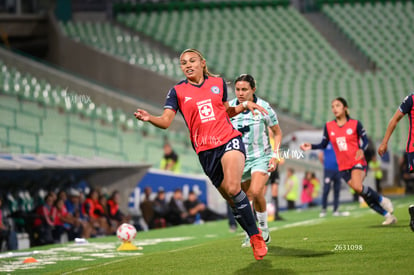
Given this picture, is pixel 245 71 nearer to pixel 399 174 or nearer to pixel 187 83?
pixel 399 174

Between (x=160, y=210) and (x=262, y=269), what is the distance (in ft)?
40.9

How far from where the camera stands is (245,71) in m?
36.2

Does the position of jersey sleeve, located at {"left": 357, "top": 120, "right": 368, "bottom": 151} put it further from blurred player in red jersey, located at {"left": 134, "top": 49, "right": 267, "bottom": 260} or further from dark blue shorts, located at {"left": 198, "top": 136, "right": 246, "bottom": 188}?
dark blue shorts, located at {"left": 198, "top": 136, "right": 246, "bottom": 188}

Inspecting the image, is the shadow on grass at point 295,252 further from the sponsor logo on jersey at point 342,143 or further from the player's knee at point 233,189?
the sponsor logo on jersey at point 342,143

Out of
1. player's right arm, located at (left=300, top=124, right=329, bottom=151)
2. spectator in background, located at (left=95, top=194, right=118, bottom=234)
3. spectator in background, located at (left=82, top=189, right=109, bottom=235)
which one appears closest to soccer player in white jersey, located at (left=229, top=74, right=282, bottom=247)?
player's right arm, located at (left=300, top=124, right=329, bottom=151)

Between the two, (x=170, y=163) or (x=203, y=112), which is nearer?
(x=203, y=112)

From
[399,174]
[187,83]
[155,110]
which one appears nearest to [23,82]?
Answer: [155,110]

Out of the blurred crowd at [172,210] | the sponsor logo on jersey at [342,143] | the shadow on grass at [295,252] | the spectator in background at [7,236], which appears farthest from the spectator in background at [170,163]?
the shadow on grass at [295,252]

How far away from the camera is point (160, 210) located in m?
20.7

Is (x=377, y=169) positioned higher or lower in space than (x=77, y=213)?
higher

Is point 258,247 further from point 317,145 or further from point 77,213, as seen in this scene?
point 77,213

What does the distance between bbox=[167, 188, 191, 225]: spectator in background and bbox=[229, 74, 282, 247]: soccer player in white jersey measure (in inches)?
388

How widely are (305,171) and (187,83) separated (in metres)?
18.5

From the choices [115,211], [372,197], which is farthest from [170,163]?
[372,197]
